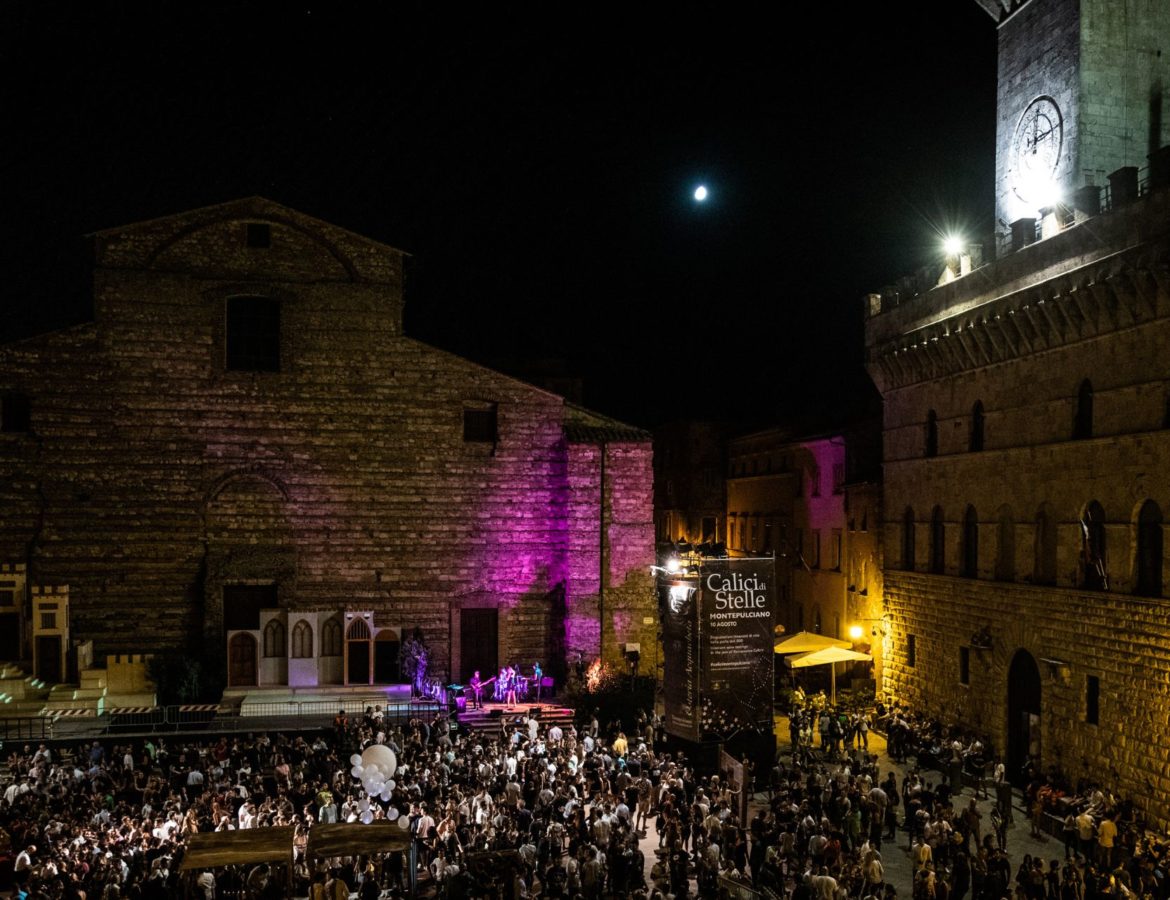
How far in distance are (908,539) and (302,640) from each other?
1826 cm

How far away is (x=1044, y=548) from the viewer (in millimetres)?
24719

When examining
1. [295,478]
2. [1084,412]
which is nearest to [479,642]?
[295,478]

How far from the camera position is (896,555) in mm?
32156

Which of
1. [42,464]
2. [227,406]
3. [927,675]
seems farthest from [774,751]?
[42,464]

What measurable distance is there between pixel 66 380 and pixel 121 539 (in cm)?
486

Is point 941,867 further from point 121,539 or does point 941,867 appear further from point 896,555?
point 121,539

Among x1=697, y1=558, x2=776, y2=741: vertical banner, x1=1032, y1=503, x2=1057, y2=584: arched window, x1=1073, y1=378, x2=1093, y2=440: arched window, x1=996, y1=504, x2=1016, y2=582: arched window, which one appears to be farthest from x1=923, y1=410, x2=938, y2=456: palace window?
x1=697, y1=558, x2=776, y2=741: vertical banner

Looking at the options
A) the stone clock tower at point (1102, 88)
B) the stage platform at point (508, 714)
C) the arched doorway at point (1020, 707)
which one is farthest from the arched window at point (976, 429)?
the stage platform at point (508, 714)

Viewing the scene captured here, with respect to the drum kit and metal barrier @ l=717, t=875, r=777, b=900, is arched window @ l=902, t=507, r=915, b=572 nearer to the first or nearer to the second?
the drum kit

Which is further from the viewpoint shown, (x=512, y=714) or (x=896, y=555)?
(x=896, y=555)

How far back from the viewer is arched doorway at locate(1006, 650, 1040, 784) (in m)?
25.0

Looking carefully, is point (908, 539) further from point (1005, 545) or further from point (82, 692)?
point (82, 692)

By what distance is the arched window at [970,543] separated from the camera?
1096 inches

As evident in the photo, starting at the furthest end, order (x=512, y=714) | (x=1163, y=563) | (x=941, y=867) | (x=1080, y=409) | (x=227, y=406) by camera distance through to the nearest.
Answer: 1. (x=227, y=406)
2. (x=512, y=714)
3. (x=1080, y=409)
4. (x=1163, y=563)
5. (x=941, y=867)
